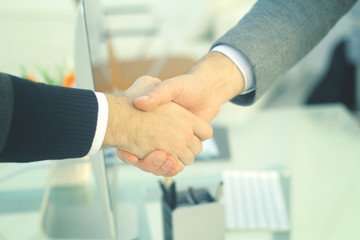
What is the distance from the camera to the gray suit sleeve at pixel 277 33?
836 millimetres

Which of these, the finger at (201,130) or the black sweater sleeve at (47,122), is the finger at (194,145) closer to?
the finger at (201,130)

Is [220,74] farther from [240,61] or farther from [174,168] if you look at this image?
[174,168]

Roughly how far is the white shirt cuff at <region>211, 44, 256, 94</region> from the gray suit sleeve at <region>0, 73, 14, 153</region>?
0.48m

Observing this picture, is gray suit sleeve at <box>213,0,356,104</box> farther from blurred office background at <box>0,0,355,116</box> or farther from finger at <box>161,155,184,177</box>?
blurred office background at <box>0,0,355,116</box>

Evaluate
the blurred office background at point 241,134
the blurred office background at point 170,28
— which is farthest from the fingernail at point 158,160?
the blurred office background at point 170,28

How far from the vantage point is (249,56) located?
2.72ft

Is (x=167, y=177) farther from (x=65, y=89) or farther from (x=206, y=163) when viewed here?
(x=206, y=163)

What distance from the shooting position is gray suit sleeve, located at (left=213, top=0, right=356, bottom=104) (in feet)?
2.74

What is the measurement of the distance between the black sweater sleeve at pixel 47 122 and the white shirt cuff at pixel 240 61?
0.35 m

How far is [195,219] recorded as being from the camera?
64 cm

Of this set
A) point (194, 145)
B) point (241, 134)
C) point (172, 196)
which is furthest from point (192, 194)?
point (241, 134)

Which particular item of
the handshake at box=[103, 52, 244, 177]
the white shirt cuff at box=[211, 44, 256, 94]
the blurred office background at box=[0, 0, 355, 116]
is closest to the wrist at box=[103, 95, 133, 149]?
the handshake at box=[103, 52, 244, 177]

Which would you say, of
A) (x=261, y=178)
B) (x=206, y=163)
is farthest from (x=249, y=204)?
(x=206, y=163)

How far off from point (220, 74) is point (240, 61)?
0.06 metres
